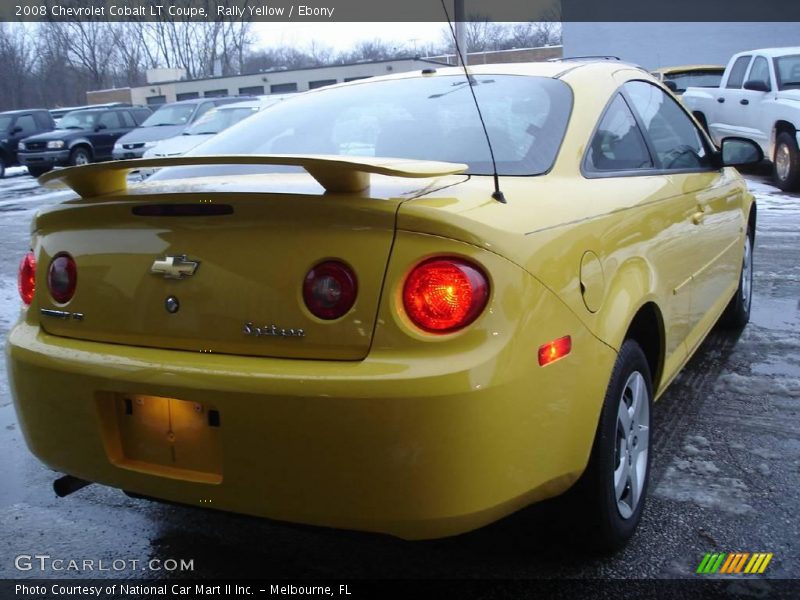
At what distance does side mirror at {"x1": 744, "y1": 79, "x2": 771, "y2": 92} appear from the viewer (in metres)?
11.4

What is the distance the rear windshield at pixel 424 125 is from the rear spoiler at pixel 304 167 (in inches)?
17.6

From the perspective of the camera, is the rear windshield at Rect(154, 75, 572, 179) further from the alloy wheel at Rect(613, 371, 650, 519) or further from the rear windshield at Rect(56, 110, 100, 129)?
the rear windshield at Rect(56, 110, 100, 129)

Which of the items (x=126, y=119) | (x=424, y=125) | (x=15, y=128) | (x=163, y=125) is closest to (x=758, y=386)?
(x=424, y=125)

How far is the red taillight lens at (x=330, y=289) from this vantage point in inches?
79.4

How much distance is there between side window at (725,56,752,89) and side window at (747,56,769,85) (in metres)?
0.29

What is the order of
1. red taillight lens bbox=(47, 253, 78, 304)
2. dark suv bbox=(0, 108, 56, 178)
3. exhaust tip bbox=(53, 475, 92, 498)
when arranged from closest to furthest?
1. red taillight lens bbox=(47, 253, 78, 304)
2. exhaust tip bbox=(53, 475, 92, 498)
3. dark suv bbox=(0, 108, 56, 178)

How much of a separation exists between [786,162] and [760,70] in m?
1.78

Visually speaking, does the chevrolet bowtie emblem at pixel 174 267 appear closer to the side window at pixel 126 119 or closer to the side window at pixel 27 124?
the side window at pixel 126 119

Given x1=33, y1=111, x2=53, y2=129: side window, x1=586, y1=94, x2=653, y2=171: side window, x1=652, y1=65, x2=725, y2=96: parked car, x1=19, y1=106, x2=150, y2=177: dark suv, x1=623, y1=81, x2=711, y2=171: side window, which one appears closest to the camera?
x1=586, y1=94, x2=653, y2=171: side window

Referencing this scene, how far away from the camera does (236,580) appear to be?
8.34ft

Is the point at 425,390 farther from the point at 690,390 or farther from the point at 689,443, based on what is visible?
the point at 690,390

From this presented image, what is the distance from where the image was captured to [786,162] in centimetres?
1084

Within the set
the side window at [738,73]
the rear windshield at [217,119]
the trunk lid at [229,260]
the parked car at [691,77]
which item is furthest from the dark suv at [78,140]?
the trunk lid at [229,260]

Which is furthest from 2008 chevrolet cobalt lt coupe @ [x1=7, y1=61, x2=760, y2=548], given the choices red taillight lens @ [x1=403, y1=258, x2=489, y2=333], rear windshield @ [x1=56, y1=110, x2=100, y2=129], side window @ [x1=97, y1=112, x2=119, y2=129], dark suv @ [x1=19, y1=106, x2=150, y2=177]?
side window @ [x1=97, y1=112, x2=119, y2=129]
